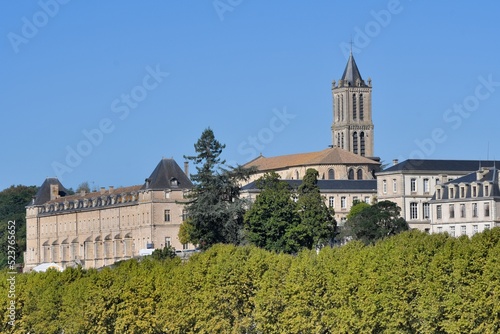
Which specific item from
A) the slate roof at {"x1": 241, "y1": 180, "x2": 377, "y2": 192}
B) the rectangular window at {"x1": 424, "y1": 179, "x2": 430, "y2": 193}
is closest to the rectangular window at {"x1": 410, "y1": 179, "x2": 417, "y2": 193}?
the rectangular window at {"x1": 424, "y1": 179, "x2": 430, "y2": 193}

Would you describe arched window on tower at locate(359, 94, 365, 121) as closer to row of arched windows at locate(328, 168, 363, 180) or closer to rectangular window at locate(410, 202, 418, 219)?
row of arched windows at locate(328, 168, 363, 180)

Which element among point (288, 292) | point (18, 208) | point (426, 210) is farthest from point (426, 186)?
point (288, 292)

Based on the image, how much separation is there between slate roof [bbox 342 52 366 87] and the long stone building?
3305cm

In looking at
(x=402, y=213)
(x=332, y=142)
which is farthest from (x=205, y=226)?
(x=332, y=142)

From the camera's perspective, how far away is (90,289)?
2427 inches

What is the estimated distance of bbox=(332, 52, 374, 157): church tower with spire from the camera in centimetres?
16638

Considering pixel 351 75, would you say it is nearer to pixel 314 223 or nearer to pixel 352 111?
pixel 352 111

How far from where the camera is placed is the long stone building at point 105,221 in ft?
419

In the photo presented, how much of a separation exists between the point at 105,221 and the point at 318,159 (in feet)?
66.0

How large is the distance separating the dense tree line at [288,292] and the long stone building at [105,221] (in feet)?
168

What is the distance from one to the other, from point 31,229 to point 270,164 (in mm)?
23466

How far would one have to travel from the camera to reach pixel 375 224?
344ft

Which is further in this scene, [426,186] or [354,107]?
[354,107]

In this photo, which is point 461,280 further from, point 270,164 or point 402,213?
point 270,164
